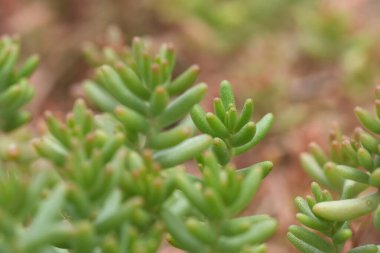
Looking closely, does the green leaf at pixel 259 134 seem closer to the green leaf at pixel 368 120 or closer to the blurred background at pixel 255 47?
the green leaf at pixel 368 120

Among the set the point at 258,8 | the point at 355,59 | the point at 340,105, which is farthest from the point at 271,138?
the point at 258,8

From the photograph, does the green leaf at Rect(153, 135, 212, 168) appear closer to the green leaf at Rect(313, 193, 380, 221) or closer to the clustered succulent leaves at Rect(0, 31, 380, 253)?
the clustered succulent leaves at Rect(0, 31, 380, 253)

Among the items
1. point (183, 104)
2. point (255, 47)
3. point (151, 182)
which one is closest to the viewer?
point (151, 182)

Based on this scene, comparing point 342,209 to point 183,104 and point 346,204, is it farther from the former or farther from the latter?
point 183,104

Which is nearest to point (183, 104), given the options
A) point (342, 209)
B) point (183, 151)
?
point (183, 151)

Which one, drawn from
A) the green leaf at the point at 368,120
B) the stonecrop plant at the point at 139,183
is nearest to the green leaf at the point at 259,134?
the stonecrop plant at the point at 139,183

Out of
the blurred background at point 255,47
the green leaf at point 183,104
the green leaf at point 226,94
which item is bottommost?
the green leaf at point 183,104

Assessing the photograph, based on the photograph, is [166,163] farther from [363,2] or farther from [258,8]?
[363,2]

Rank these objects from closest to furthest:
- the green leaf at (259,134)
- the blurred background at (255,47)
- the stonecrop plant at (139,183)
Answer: the stonecrop plant at (139,183) → the green leaf at (259,134) → the blurred background at (255,47)
